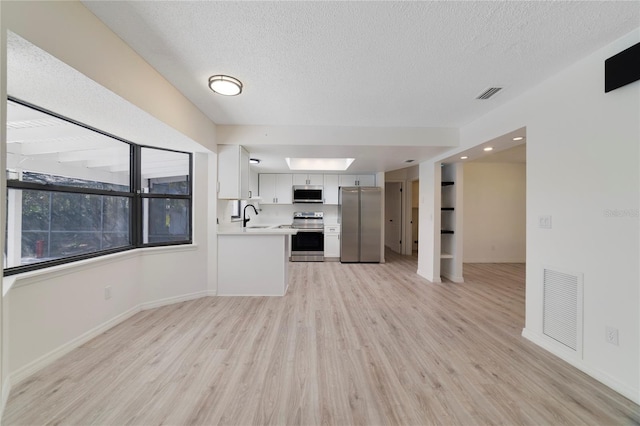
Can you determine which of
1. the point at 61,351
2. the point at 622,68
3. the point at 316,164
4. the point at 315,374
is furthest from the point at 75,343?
the point at 316,164

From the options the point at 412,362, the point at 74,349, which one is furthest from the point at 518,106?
the point at 74,349

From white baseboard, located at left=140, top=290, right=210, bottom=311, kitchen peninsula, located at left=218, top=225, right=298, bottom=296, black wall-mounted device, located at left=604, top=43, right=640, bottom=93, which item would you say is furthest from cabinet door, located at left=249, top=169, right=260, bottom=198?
black wall-mounted device, located at left=604, top=43, right=640, bottom=93

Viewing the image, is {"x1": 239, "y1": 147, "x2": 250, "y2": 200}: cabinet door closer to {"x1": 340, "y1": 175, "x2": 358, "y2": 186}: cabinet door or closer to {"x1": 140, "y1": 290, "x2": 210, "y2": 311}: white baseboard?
{"x1": 140, "y1": 290, "x2": 210, "y2": 311}: white baseboard

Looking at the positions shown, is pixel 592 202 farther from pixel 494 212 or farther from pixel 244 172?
pixel 494 212

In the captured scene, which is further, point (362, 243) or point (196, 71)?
point (362, 243)

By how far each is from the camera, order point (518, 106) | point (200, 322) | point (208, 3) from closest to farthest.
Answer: point (208, 3), point (518, 106), point (200, 322)

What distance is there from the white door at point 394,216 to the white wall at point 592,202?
14.8ft

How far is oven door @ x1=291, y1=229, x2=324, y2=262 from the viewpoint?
5.60 m

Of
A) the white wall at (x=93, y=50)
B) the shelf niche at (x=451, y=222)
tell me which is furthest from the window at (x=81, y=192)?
the shelf niche at (x=451, y=222)

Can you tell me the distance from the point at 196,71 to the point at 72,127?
1.32 meters

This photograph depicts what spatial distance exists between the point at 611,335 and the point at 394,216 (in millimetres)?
5532

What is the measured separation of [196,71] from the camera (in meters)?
1.98

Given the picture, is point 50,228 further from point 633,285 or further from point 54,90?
point 633,285

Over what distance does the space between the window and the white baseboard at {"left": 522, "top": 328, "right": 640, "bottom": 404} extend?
4.08 meters
